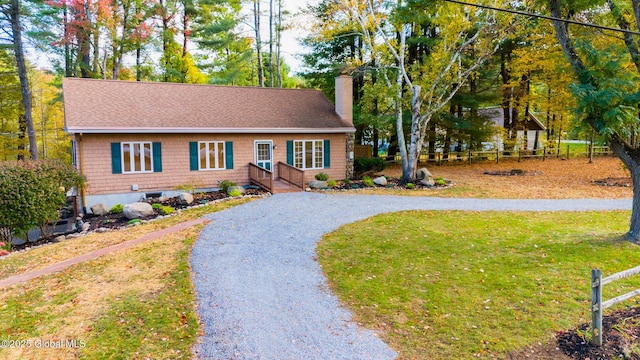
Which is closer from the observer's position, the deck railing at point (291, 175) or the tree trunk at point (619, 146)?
the tree trunk at point (619, 146)

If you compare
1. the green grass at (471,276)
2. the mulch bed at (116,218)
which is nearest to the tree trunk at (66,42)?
the mulch bed at (116,218)

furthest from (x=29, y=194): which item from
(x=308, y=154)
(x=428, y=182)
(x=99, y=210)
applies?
(x=428, y=182)

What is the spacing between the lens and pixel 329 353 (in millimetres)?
4590

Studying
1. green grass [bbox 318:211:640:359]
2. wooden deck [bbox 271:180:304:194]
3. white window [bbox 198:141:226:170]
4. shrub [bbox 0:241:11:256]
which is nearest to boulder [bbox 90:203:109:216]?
shrub [bbox 0:241:11:256]

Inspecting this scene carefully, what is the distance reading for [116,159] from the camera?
14.3m

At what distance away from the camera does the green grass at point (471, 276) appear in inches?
200

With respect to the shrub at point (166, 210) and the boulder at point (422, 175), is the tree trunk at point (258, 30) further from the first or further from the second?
the shrub at point (166, 210)

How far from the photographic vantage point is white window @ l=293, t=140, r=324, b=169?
17.8 m

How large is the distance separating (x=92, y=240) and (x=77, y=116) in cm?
594

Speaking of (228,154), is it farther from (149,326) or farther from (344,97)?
(149,326)

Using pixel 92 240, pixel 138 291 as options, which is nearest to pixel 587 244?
pixel 138 291

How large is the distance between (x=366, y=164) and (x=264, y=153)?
5.61 meters

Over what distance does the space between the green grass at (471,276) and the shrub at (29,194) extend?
8380mm

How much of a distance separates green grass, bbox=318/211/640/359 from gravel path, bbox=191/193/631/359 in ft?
1.34
